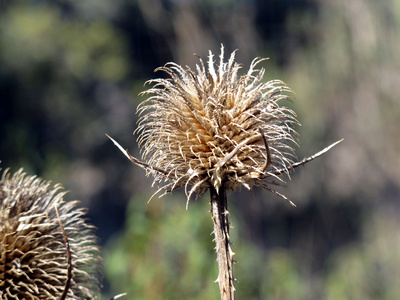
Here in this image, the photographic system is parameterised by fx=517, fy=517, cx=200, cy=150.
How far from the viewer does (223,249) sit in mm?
2154

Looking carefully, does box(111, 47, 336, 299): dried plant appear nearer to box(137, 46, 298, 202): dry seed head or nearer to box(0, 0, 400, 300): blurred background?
box(137, 46, 298, 202): dry seed head

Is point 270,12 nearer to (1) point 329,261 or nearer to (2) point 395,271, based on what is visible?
(1) point 329,261

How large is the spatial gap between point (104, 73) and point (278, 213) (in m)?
8.40

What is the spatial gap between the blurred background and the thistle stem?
13.9 ft

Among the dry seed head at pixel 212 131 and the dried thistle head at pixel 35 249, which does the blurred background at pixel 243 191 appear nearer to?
the dried thistle head at pixel 35 249

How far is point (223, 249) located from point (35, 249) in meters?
1.14

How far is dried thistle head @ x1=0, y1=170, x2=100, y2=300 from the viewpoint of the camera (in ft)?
→ 8.85

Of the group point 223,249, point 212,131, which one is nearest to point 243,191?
point 212,131

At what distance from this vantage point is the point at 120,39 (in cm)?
1952

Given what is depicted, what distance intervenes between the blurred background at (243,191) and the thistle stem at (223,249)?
13.9 feet

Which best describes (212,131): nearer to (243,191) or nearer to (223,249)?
(223,249)

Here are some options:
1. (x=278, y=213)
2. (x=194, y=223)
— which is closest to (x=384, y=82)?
(x=278, y=213)

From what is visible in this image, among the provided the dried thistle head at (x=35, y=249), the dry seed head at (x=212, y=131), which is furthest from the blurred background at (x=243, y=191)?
the dry seed head at (x=212, y=131)

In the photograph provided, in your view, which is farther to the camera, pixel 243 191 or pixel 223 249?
pixel 243 191
